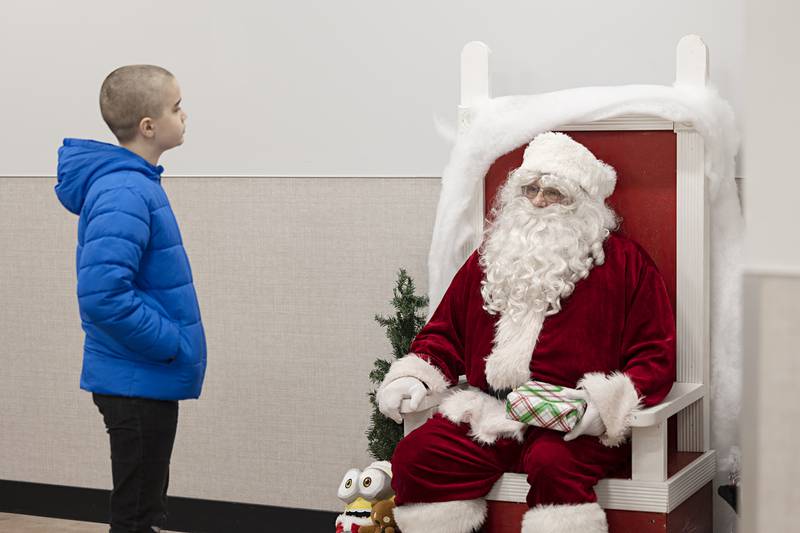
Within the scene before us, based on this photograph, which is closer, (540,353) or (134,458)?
(134,458)

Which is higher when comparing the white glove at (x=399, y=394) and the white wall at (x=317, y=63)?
the white wall at (x=317, y=63)

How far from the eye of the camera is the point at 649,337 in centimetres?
269

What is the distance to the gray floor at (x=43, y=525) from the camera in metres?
3.72

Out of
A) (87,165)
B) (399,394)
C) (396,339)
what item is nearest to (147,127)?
(87,165)

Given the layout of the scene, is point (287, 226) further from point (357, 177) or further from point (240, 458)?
point (240, 458)

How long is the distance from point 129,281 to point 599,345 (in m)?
1.18

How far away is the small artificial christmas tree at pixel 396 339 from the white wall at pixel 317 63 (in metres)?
0.42

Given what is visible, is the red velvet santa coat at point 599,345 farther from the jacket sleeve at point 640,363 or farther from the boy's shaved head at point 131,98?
the boy's shaved head at point 131,98

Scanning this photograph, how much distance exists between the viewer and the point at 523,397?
2523mm

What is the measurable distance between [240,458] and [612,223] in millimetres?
1579

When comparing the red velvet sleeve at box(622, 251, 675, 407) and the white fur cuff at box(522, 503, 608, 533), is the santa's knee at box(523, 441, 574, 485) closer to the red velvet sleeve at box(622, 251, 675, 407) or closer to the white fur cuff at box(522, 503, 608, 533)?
the white fur cuff at box(522, 503, 608, 533)

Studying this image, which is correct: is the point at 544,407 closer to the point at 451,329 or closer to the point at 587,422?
the point at 587,422

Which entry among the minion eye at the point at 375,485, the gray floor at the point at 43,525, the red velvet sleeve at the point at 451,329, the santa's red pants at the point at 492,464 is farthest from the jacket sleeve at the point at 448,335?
the gray floor at the point at 43,525

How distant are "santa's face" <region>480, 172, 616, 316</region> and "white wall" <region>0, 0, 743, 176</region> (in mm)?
493
